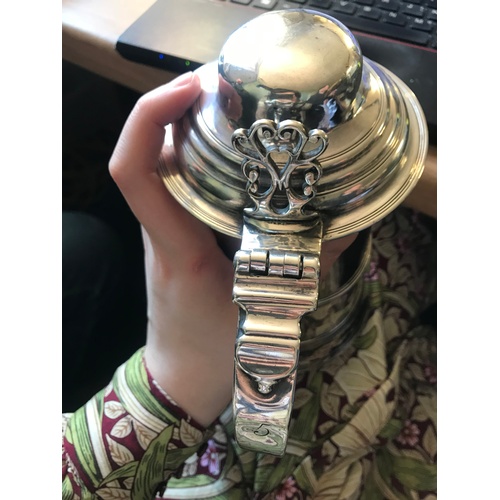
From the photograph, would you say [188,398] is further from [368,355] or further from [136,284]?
[136,284]

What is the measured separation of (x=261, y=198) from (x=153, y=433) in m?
0.25

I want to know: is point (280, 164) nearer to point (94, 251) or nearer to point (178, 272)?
point (178, 272)

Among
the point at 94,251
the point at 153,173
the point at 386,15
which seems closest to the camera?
the point at 153,173

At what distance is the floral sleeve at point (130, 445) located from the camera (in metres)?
0.46

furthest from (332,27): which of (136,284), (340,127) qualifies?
(136,284)

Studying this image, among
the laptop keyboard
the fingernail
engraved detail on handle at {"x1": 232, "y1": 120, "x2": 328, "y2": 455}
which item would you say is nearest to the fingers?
the fingernail

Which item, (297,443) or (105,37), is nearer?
(297,443)

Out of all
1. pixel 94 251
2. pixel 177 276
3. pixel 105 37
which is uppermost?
pixel 105 37

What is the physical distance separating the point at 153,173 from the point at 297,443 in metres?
0.26

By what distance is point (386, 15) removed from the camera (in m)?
0.55

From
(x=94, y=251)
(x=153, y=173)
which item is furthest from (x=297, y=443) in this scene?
(x=94, y=251)

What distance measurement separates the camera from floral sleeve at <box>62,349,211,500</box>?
Result: 0.46m

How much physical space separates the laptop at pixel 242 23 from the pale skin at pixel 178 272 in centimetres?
16

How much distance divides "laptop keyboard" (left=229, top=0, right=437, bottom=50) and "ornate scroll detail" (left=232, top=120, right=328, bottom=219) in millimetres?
301
